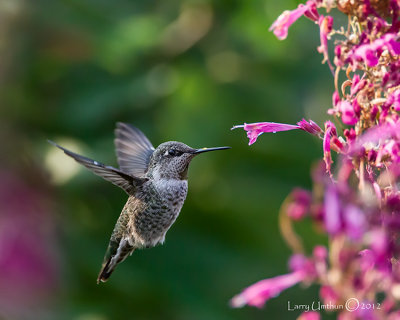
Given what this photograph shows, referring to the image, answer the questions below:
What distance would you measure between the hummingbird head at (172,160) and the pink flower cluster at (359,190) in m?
0.59

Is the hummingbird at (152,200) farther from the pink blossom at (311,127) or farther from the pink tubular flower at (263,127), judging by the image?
the pink blossom at (311,127)

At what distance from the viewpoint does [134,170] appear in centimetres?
264

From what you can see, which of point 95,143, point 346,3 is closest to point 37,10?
point 95,143

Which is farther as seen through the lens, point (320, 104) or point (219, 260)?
point (320, 104)

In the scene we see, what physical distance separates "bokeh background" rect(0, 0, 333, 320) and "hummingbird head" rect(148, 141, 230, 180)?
1.28m

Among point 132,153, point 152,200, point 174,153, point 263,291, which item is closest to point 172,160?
point 174,153

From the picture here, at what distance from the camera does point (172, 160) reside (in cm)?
237

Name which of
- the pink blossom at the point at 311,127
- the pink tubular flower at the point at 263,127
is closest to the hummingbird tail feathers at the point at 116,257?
the pink tubular flower at the point at 263,127

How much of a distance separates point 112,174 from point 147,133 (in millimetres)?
1586

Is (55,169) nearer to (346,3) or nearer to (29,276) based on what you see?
(29,276)

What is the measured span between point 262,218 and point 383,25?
266 cm

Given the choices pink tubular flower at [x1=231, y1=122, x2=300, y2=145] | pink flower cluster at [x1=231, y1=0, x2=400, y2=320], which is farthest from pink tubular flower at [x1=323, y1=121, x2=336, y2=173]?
pink tubular flower at [x1=231, y1=122, x2=300, y2=145]

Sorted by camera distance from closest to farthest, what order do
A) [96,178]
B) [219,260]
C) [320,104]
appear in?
[96,178] < [219,260] < [320,104]

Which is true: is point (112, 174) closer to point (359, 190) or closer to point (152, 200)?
point (152, 200)
